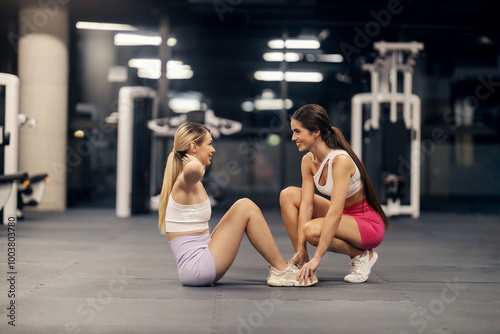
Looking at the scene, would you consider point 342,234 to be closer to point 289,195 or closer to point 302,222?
point 302,222

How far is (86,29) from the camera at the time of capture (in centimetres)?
871

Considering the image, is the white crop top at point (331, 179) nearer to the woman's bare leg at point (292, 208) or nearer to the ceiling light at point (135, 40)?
the woman's bare leg at point (292, 208)

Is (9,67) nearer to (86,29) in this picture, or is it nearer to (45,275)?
(86,29)

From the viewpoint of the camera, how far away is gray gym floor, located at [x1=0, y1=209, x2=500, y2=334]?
228 centimetres

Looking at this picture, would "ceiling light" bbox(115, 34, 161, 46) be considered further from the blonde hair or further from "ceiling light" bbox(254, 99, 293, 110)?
the blonde hair

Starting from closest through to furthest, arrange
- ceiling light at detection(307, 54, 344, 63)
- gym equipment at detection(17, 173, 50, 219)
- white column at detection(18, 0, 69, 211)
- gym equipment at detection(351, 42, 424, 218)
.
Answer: gym equipment at detection(17, 173, 50, 219) → gym equipment at detection(351, 42, 424, 218) → white column at detection(18, 0, 69, 211) → ceiling light at detection(307, 54, 344, 63)

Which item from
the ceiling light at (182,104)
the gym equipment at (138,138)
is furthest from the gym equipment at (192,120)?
the ceiling light at (182,104)

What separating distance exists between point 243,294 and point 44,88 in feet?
20.4

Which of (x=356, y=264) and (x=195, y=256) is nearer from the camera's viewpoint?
(x=195, y=256)

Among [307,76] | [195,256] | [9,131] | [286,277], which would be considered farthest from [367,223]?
[307,76]

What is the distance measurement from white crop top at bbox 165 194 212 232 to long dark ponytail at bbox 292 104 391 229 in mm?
725

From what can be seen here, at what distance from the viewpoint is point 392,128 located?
→ 7242 mm

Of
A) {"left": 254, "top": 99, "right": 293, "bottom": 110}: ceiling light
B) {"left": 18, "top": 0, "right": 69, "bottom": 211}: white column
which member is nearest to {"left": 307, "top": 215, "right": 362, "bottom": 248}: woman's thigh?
{"left": 18, "top": 0, "right": 69, "bottom": 211}: white column

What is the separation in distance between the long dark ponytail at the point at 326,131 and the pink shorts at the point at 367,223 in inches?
1.7
